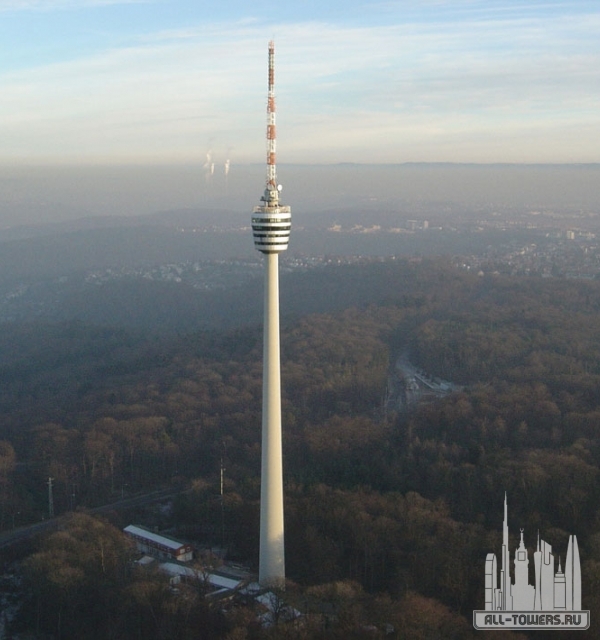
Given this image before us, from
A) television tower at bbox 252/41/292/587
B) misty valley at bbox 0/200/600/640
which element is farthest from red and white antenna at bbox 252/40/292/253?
misty valley at bbox 0/200/600/640

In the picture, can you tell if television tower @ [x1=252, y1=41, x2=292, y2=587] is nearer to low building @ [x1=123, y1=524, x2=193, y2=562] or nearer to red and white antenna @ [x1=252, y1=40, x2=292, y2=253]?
red and white antenna @ [x1=252, y1=40, x2=292, y2=253]

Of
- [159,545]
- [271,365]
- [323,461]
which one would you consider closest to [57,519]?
[159,545]

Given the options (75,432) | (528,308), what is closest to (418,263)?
(528,308)

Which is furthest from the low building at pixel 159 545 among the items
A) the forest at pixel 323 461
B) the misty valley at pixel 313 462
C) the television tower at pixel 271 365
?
the television tower at pixel 271 365

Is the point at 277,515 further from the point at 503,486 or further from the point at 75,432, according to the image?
the point at 75,432

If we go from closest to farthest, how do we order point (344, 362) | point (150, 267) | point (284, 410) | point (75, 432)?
point (75, 432)
point (284, 410)
point (344, 362)
point (150, 267)

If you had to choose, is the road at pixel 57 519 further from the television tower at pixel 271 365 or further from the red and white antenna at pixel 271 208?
the red and white antenna at pixel 271 208
